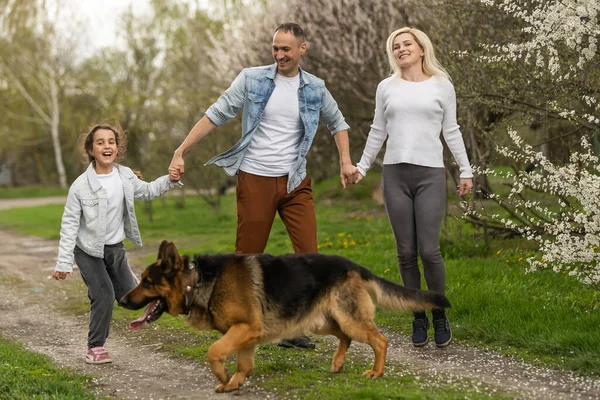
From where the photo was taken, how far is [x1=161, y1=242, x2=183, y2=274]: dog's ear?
4977mm

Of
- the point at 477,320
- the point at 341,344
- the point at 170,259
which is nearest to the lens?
the point at 170,259

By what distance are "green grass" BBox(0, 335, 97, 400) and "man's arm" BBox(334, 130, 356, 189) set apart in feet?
8.57

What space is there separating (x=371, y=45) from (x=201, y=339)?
9394 millimetres

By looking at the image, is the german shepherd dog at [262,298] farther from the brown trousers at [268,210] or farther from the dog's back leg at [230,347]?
the brown trousers at [268,210]

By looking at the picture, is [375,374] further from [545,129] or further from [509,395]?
[545,129]

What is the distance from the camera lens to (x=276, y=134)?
622cm

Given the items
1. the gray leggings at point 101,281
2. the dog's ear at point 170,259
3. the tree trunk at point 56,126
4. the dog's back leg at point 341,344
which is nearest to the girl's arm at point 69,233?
the gray leggings at point 101,281

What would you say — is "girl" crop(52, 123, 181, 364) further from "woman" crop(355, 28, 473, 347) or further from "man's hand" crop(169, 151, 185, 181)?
"woman" crop(355, 28, 473, 347)

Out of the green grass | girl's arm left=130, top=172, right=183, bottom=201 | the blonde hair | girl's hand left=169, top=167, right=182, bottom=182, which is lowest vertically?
the green grass

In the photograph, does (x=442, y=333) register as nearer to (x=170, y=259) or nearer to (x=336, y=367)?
(x=336, y=367)

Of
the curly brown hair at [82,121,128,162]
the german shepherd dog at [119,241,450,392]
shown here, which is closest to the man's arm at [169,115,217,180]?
the curly brown hair at [82,121,128,162]

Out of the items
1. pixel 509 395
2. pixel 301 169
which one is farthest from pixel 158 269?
pixel 509 395

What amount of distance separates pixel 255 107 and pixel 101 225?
5.17 feet

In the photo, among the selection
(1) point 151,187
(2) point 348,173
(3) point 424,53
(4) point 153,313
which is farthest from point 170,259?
(3) point 424,53
